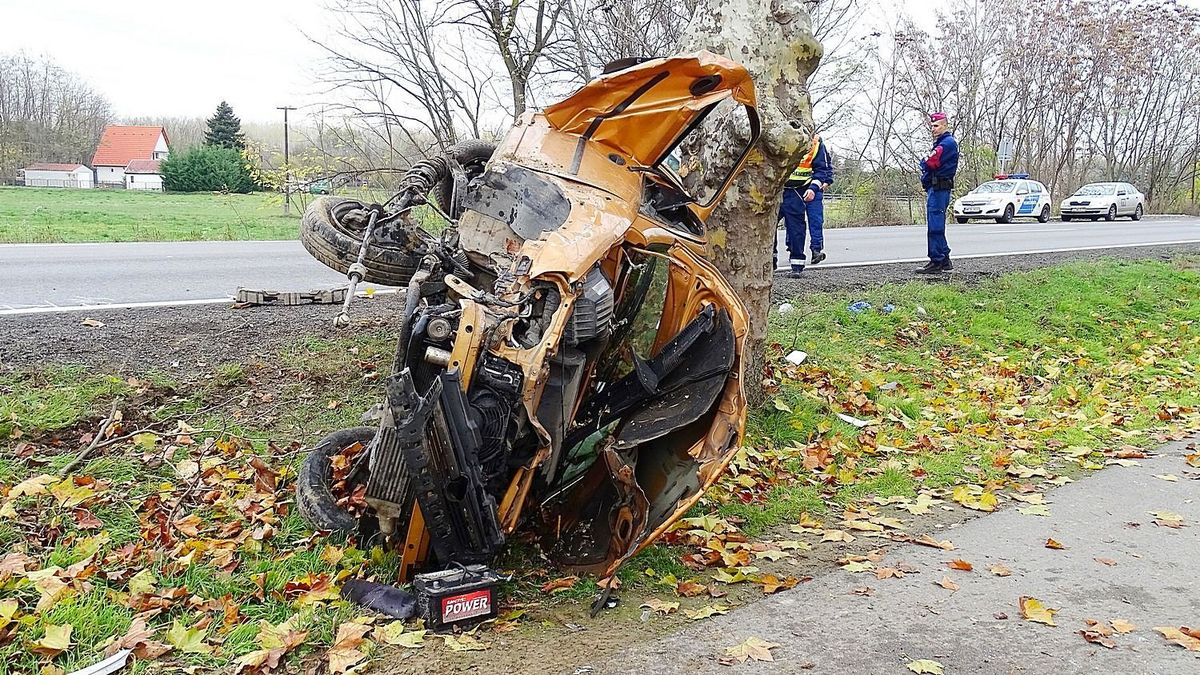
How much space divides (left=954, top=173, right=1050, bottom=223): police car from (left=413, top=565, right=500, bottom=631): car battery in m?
28.1

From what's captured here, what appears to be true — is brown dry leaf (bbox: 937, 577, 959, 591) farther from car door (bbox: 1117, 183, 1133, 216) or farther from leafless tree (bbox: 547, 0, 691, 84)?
car door (bbox: 1117, 183, 1133, 216)

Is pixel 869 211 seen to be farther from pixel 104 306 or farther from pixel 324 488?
pixel 324 488

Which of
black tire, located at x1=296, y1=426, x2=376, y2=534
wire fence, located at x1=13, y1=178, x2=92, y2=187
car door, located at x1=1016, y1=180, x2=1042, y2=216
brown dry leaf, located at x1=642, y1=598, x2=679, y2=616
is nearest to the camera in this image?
brown dry leaf, located at x1=642, y1=598, x2=679, y2=616

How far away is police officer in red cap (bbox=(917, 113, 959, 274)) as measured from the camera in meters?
11.1

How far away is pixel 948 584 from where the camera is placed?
422 centimetres

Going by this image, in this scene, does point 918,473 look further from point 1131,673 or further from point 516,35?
point 516,35

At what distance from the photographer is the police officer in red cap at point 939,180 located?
11.1 metres

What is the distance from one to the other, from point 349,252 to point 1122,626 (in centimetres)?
409

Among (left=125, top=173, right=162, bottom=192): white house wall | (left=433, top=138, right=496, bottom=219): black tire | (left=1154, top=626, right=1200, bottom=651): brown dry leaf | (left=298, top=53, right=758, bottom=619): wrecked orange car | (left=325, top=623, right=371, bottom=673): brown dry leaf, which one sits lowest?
(left=1154, top=626, right=1200, bottom=651): brown dry leaf

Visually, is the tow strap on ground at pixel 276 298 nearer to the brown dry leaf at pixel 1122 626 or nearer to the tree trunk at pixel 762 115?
the tree trunk at pixel 762 115

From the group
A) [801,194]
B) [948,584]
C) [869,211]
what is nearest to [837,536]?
[948,584]

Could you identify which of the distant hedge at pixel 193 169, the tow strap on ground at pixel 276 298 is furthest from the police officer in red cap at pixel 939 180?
the distant hedge at pixel 193 169

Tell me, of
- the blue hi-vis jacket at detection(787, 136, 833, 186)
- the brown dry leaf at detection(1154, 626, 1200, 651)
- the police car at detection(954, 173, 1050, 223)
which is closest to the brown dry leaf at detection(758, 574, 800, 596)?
the brown dry leaf at detection(1154, 626, 1200, 651)

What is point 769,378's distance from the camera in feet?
23.5
